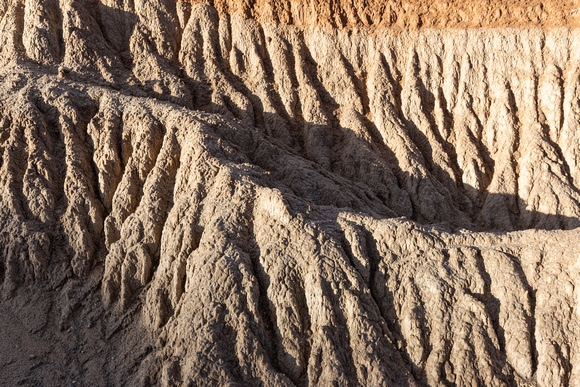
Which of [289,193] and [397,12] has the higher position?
[397,12]

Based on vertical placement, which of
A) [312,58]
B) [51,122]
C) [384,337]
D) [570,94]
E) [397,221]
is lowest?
[384,337]

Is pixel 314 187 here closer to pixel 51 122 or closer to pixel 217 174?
pixel 217 174

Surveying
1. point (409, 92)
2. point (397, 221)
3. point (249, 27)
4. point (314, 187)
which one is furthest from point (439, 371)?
point (249, 27)

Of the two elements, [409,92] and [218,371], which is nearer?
[218,371]

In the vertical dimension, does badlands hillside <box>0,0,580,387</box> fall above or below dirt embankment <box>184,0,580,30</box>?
below

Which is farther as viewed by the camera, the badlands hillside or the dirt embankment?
the dirt embankment

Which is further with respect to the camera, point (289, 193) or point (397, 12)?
point (397, 12)

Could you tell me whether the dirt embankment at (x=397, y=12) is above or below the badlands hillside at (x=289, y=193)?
above

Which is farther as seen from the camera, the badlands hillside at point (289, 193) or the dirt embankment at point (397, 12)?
the dirt embankment at point (397, 12)

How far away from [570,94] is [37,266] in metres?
28.6

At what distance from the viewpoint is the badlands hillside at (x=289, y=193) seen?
45.3ft

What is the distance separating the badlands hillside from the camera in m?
13.8

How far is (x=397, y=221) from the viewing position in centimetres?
1584

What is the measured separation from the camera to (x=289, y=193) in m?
17.4
